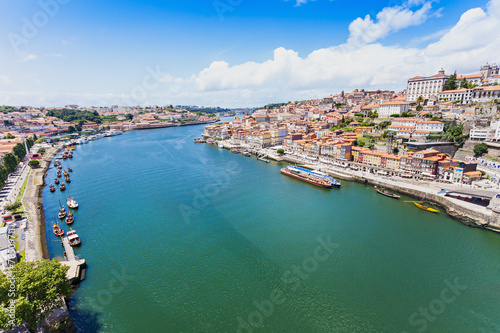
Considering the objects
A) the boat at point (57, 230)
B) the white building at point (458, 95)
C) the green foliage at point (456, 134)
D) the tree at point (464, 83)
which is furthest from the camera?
the tree at point (464, 83)

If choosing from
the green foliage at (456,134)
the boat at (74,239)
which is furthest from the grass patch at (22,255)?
the green foliage at (456,134)

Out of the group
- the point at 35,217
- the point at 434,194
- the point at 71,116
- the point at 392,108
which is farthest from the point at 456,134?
the point at 71,116

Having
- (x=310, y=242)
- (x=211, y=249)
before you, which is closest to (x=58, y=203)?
(x=211, y=249)

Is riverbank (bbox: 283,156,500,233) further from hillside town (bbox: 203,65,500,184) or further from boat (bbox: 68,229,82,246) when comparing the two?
boat (bbox: 68,229,82,246)

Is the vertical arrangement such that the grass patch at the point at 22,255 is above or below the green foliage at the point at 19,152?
below

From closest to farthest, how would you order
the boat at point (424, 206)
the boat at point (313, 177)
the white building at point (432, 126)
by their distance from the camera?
1. the boat at point (424, 206)
2. the boat at point (313, 177)
3. the white building at point (432, 126)

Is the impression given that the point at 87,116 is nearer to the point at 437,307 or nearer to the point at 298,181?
the point at 298,181

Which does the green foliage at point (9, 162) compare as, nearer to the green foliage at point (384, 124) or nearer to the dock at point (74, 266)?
the dock at point (74, 266)
